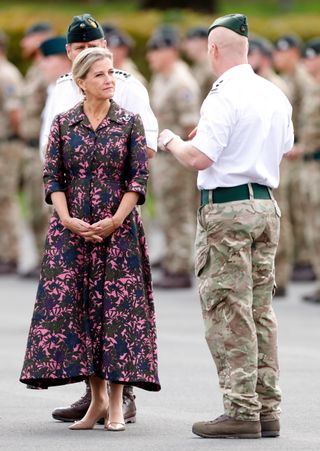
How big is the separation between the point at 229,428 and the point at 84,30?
7.03 feet

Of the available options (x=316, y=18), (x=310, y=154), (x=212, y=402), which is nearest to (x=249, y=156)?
(x=212, y=402)

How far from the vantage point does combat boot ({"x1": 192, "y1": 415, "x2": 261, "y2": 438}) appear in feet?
25.5

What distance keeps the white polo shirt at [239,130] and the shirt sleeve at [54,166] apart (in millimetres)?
709

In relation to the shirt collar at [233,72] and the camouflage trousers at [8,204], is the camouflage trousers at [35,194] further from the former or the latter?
the shirt collar at [233,72]

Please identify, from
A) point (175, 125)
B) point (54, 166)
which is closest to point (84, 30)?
point (54, 166)

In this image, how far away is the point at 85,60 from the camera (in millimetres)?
8000

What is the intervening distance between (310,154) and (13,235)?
4.15 m

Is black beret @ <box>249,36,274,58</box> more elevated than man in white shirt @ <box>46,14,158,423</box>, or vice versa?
black beret @ <box>249,36,274,58</box>

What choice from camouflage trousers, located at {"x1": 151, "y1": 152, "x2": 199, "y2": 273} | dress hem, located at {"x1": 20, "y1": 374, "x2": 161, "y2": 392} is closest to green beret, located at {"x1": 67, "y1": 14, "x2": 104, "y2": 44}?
dress hem, located at {"x1": 20, "y1": 374, "x2": 161, "y2": 392}

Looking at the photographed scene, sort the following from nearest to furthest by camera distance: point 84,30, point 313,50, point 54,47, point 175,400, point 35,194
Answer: point 84,30 → point 175,400 → point 54,47 → point 313,50 → point 35,194

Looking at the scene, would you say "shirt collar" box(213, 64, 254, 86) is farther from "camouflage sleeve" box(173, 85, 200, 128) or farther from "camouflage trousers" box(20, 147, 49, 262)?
"camouflage trousers" box(20, 147, 49, 262)

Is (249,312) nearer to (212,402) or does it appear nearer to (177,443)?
(177,443)

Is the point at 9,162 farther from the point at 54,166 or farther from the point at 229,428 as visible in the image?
the point at 229,428

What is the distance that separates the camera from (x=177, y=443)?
25.3ft
